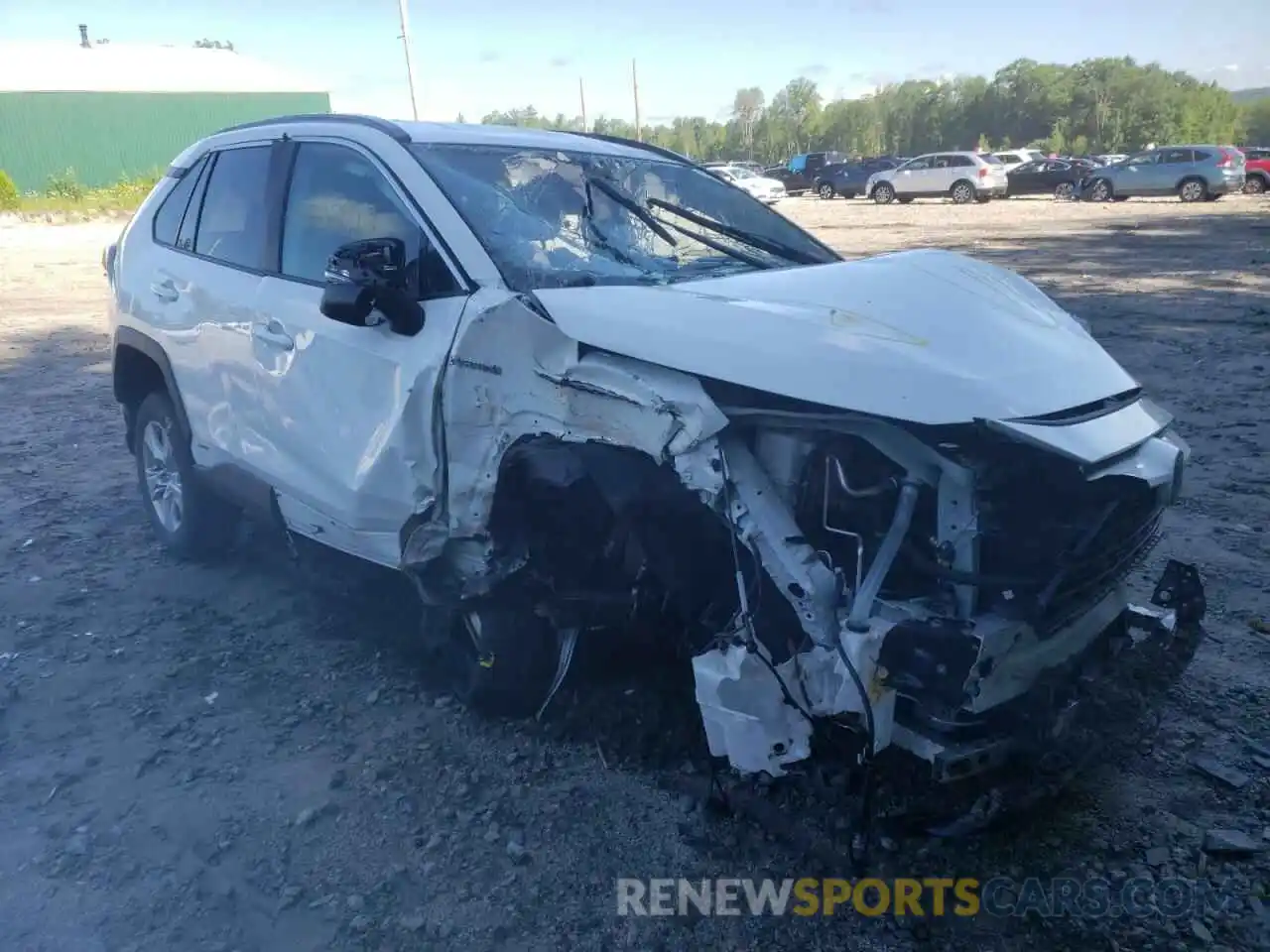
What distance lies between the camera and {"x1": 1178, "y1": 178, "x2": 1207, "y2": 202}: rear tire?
90.8 feet

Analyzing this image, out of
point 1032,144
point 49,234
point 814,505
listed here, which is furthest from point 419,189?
point 1032,144

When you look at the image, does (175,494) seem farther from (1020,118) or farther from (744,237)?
(1020,118)

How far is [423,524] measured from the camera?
324 cm

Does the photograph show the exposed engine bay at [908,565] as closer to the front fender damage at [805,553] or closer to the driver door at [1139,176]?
the front fender damage at [805,553]

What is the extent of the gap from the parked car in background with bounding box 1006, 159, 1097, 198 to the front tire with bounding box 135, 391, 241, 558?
103 ft

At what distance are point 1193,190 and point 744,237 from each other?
29116mm

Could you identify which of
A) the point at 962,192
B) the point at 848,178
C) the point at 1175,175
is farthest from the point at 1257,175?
the point at 848,178

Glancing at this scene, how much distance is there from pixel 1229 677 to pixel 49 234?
28493 millimetres

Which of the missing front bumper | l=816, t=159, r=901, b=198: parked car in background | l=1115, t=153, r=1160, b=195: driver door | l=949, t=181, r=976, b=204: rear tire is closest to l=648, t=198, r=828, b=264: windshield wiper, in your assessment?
the missing front bumper

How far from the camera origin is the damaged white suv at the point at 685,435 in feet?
7.93

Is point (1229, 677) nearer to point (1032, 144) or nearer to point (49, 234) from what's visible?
point (49, 234)

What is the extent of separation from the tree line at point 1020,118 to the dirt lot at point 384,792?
5004 centimetres

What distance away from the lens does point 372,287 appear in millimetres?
3129

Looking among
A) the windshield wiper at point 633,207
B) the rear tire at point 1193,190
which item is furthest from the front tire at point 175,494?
the rear tire at point 1193,190
